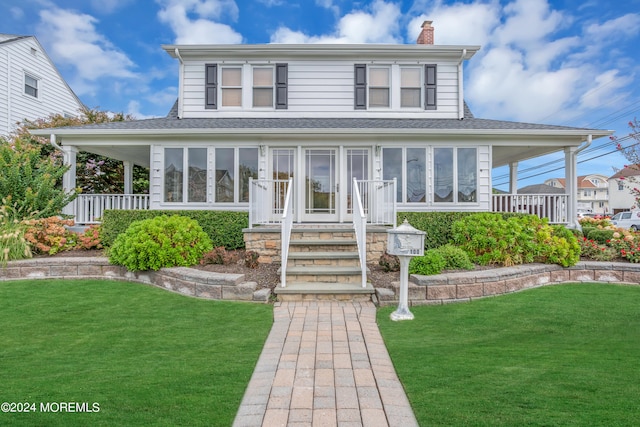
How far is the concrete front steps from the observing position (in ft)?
18.1

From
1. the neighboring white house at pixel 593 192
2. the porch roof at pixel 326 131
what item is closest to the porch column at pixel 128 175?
the porch roof at pixel 326 131

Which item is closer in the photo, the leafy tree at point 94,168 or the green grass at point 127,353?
the green grass at point 127,353

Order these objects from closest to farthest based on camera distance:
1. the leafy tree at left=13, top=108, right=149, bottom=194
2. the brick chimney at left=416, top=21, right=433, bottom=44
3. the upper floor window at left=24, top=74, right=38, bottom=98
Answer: the brick chimney at left=416, top=21, right=433, bottom=44 → the leafy tree at left=13, top=108, right=149, bottom=194 → the upper floor window at left=24, top=74, right=38, bottom=98

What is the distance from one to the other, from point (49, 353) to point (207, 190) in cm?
605

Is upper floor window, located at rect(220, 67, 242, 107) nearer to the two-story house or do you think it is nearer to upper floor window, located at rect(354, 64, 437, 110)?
the two-story house

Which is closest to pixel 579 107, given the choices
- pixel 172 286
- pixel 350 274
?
pixel 350 274

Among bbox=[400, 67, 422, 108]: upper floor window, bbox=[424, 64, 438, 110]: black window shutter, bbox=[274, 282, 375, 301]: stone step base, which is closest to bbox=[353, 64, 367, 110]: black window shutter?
bbox=[400, 67, 422, 108]: upper floor window

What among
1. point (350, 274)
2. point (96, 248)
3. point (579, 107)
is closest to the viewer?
point (350, 274)

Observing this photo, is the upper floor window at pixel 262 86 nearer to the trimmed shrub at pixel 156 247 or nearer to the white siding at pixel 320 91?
the white siding at pixel 320 91

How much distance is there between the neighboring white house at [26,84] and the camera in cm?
1388

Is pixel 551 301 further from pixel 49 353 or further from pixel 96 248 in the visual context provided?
pixel 96 248

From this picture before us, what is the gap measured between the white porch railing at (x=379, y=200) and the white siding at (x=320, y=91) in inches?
108

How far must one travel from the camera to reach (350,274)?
19.5 ft

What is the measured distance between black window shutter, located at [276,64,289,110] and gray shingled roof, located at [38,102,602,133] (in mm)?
433
